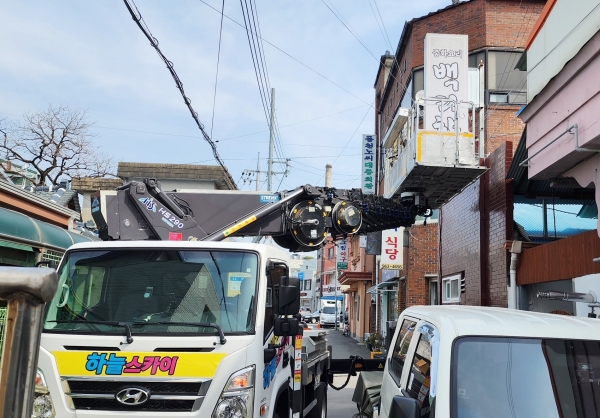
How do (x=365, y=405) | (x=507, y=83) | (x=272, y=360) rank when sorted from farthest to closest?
(x=507, y=83)
(x=365, y=405)
(x=272, y=360)

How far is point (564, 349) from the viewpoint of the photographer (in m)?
3.69

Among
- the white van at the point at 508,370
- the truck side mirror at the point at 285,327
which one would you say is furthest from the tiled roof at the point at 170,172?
the white van at the point at 508,370

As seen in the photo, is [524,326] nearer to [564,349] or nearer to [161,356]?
[564,349]

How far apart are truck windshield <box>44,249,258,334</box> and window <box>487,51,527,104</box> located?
1331 cm

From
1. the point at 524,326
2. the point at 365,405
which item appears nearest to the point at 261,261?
the point at 524,326

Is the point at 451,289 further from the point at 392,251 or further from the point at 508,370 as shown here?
the point at 508,370

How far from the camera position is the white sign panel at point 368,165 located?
26.3m

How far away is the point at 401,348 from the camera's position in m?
5.32

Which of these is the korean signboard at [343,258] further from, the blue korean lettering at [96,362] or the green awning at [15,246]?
the blue korean lettering at [96,362]

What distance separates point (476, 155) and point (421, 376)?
7.91 meters

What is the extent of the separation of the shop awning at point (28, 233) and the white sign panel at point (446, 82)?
25.6 ft

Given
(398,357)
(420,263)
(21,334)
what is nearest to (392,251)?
(420,263)

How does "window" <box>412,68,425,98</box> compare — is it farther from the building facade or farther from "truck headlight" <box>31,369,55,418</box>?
"truck headlight" <box>31,369,55,418</box>

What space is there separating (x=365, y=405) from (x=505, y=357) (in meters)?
4.63
